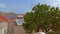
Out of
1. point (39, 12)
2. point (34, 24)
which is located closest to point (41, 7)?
point (39, 12)

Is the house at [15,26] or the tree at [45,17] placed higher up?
the tree at [45,17]

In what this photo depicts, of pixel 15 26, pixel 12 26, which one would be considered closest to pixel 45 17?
pixel 15 26

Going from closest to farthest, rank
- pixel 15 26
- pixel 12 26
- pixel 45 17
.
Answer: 1. pixel 45 17
2. pixel 15 26
3. pixel 12 26

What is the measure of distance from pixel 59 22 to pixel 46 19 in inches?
102

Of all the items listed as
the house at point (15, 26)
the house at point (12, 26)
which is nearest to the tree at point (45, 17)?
the house at point (12, 26)

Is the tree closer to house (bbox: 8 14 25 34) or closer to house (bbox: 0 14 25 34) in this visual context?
house (bbox: 0 14 25 34)

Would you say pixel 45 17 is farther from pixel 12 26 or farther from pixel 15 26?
pixel 12 26

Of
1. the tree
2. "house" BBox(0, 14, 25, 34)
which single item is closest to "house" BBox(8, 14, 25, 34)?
"house" BBox(0, 14, 25, 34)

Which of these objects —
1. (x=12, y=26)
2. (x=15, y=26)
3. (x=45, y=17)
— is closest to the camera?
(x=45, y=17)

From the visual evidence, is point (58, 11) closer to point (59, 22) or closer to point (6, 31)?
point (59, 22)

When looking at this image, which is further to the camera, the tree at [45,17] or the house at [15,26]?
the house at [15,26]

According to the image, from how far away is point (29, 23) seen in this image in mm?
28688

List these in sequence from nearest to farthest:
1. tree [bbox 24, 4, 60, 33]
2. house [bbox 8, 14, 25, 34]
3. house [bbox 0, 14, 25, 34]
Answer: tree [bbox 24, 4, 60, 33] < house [bbox 0, 14, 25, 34] < house [bbox 8, 14, 25, 34]

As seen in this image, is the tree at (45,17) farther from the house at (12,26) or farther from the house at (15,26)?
the house at (15,26)
